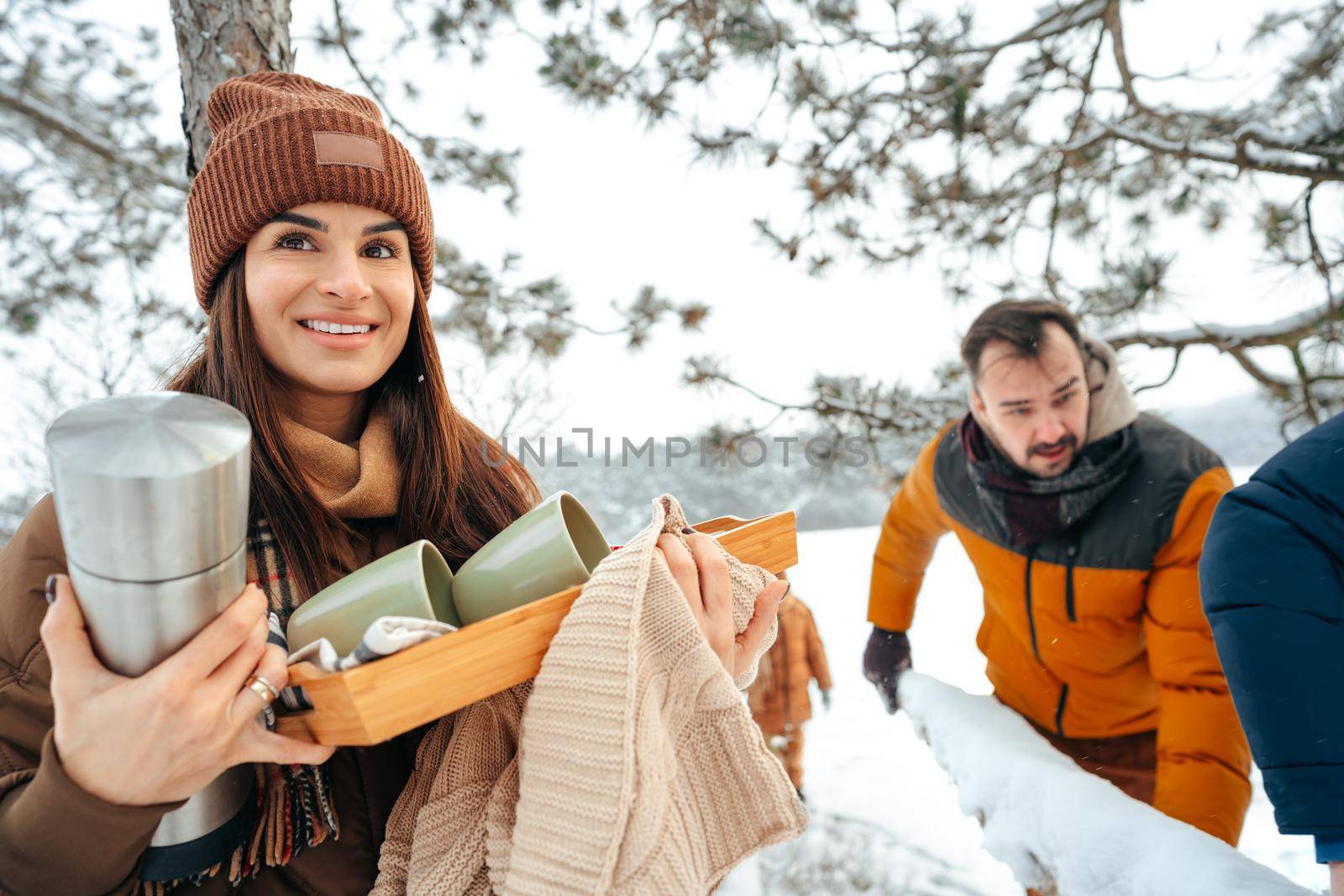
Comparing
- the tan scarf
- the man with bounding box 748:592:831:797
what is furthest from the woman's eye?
the man with bounding box 748:592:831:797

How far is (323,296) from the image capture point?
714 millimetres

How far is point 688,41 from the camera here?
2109 millimetres

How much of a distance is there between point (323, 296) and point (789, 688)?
8.21ft

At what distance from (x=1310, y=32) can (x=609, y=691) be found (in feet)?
8.12

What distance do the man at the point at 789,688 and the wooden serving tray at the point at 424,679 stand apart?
226 cm

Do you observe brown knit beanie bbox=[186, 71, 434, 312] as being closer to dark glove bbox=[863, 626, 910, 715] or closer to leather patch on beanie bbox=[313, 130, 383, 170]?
leather patch on beanie bbox=[313, 130, 383, 170]

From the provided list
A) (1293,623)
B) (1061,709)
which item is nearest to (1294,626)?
(1293,623)

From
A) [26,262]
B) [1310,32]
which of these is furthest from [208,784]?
[26,262]

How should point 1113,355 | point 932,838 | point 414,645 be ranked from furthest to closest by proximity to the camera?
point 932,838
point 1113,355
point 414,645

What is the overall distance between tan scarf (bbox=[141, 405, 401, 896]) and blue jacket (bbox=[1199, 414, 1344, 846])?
91 cm

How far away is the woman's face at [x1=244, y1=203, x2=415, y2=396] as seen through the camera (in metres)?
0.71

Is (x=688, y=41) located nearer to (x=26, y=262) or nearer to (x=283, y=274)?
(x=283, y=274)

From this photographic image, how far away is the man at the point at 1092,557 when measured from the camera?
1.22 m

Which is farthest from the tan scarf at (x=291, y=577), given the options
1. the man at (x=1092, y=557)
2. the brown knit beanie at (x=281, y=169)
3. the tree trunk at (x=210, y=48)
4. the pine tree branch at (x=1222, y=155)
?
the pine tree branch at (x=1222, y=155)
